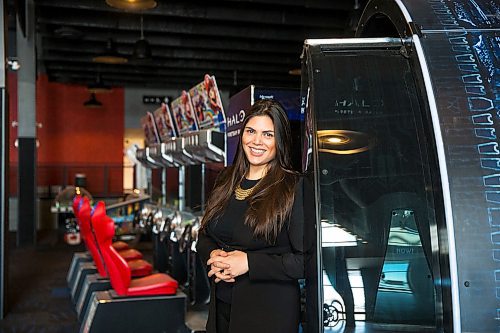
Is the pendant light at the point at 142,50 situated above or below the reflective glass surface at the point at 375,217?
above

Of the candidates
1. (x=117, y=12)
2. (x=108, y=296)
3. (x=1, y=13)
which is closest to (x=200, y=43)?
(x=117, y=12)

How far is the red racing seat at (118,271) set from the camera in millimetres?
3799

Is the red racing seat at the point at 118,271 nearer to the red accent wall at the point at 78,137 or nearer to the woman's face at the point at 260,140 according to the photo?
the woman's face at the point at 260,140

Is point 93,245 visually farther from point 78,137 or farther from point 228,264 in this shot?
point 78,137

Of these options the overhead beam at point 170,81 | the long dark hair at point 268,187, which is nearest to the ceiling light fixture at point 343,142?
the long dark hair at point 268,187

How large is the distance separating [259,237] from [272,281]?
15 centimetres

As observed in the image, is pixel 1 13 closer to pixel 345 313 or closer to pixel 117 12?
pixel 117 12

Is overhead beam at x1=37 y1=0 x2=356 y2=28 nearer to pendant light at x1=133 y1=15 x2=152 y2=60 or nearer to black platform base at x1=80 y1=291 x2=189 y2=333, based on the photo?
pendant light at x1=133 y1=15 x2=152 y2=60

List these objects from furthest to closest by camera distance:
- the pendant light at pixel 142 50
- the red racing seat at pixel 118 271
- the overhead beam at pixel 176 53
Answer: the overhead beam at pixel 176 53, the pendant light at pixel 142 50, the red racing seat at pixel 118 271

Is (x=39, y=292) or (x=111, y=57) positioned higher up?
(x=111, y=57)

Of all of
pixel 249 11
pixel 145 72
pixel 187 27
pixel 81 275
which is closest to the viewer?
pixel 81 275

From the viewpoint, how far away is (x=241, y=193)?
78.3 inches

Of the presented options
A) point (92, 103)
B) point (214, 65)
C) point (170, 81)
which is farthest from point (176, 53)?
point (92, 103)

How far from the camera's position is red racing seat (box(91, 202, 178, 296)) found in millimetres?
3799
